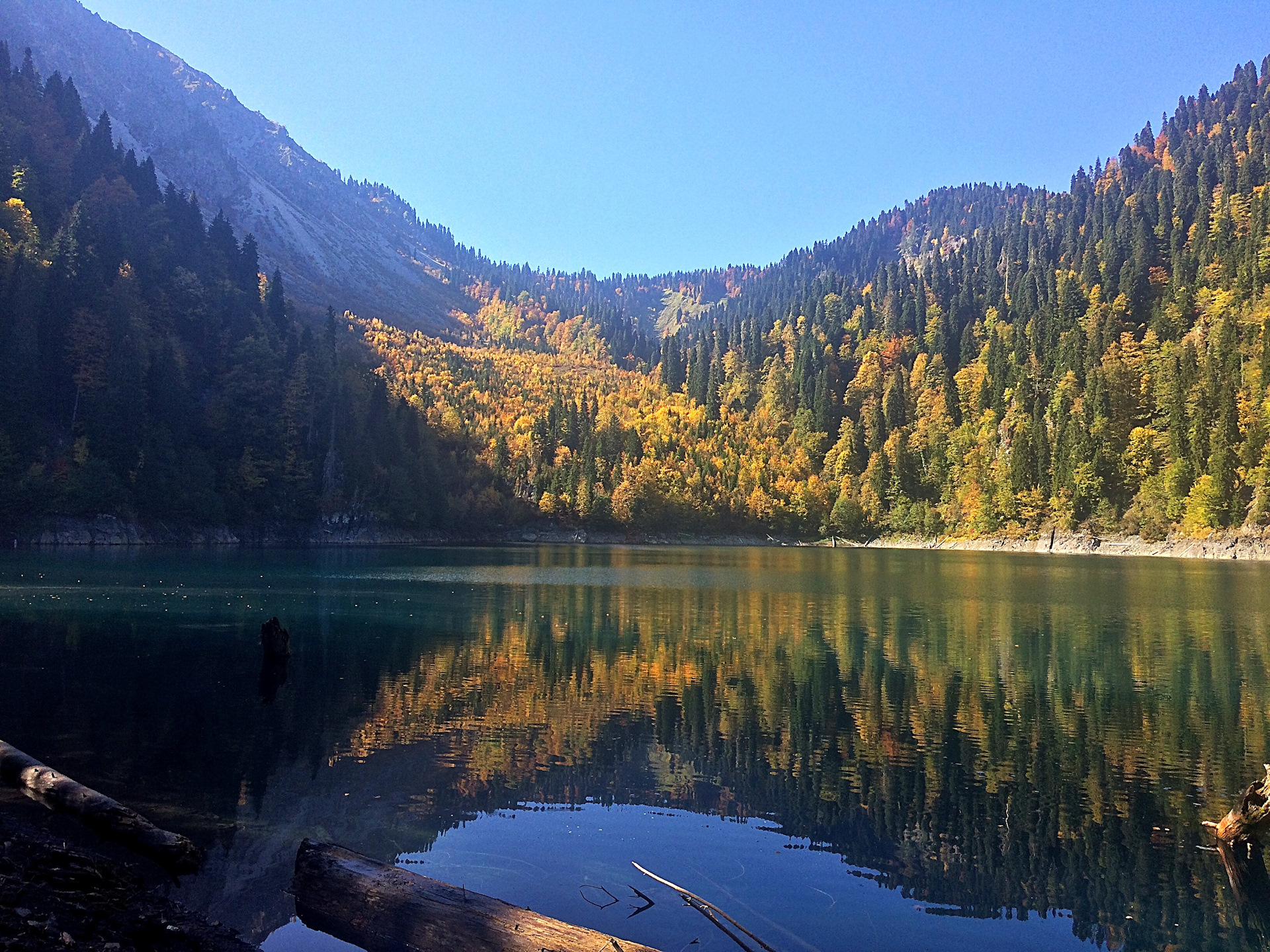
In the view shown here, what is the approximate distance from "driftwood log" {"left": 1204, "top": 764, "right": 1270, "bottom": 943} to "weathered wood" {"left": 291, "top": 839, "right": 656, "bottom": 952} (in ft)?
33.6

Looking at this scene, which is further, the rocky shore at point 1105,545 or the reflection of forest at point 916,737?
the rocky shore at point 1105,545

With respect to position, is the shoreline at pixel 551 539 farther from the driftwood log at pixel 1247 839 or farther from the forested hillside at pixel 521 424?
the driftwood log at pixel 1247 839

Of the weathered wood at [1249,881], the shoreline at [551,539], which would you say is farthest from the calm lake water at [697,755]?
the shoreline at [551,539]

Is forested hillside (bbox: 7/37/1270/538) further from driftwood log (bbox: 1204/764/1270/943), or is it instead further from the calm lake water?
driftwood log (bbox: 1204/764/1270/943)

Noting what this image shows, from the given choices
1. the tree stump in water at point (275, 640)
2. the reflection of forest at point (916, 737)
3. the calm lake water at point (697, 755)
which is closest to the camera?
the calm lake water at point (697, 755)

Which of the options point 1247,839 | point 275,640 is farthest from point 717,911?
point 275,640

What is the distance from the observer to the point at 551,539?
175m

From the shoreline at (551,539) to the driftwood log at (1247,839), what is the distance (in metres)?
98.9

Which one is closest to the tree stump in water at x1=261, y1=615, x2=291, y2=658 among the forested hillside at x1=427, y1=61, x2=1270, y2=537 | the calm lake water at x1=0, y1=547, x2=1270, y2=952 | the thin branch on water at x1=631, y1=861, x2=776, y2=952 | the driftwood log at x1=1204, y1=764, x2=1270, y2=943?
the calm lake water at x1=0, y1=547, x2=1270, y2=952

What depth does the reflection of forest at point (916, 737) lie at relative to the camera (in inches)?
539

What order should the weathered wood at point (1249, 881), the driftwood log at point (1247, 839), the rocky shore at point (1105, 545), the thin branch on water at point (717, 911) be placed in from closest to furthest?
the thin branch on water at point (717, 911), the weathered wood at point (1249, 881), the driftwood log at point (1247, 839), the rocky shore at point (1105, 545)

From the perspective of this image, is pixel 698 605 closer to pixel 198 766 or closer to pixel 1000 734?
pixel 1000 734

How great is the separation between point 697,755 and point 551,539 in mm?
155910

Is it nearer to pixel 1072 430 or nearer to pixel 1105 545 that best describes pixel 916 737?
pixel 1105 545
